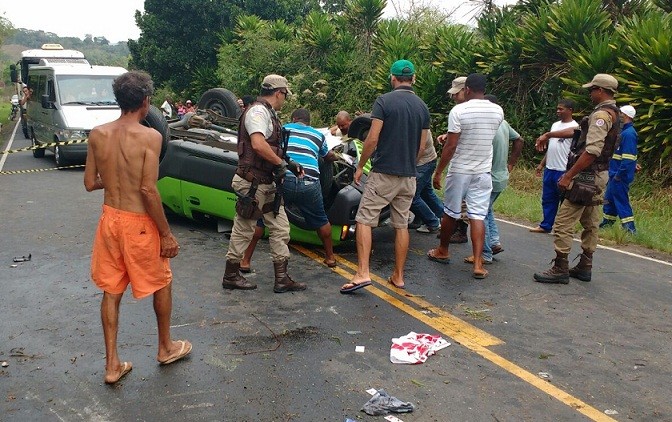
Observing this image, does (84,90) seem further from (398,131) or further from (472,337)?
(472,337)

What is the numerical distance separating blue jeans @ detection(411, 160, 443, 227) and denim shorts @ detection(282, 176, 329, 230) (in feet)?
5.74

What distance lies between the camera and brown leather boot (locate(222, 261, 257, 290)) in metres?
5.84

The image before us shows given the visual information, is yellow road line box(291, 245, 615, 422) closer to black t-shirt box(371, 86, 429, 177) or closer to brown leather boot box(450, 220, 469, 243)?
black t-shirt box(371, 86, 429, 177)

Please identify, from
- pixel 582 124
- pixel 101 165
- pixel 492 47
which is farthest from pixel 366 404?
pixel 492 47

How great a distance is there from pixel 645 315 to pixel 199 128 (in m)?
5.73

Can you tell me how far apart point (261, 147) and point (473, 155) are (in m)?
2.14

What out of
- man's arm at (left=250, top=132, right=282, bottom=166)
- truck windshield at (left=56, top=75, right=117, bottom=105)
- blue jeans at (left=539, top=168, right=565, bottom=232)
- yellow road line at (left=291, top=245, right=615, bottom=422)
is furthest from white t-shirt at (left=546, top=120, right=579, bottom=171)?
truck windshield at (left=56, top=75, right=117, bottom=105)

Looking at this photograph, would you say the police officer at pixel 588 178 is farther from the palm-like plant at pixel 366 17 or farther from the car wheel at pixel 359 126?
the palm-like plant at pixel 366 17

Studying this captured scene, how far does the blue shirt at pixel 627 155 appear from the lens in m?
8.68

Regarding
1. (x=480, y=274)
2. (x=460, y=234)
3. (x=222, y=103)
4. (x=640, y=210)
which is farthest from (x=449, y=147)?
(x=640, y=210)

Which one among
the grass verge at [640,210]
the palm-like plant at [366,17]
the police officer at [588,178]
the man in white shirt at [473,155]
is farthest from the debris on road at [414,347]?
the palm-like plant at [366,17]

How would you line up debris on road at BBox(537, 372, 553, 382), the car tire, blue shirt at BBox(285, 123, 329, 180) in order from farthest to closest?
the car tire → blue shirt at BBox(285, 123, 329, 180) → debris on road at BBox(537, 372, 553, 382)

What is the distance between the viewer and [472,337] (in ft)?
16.2

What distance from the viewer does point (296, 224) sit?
681 cm
